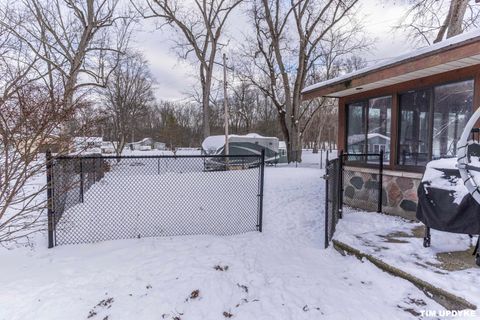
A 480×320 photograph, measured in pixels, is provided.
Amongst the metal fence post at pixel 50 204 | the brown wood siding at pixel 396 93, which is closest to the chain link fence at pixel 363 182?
the brown wood siding at pixel 396 93

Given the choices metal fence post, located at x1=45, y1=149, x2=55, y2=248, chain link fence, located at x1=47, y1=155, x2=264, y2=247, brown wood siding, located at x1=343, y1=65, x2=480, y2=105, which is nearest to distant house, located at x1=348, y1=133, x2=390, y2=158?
brown wood siding, located at x1=343, y1=65, x2=480, y2=105

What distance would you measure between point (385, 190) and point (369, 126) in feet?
4.65

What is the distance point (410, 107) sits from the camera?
518cm

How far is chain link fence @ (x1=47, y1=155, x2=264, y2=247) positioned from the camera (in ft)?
14.1

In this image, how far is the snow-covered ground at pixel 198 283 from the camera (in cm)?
262

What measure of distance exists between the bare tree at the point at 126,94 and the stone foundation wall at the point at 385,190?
14.3 meters

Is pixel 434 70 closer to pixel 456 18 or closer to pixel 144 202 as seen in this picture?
pixel 144 202

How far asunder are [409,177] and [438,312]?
10.4 feet

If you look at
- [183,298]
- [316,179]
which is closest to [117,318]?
[183,298]

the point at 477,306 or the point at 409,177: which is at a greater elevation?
the point at 409,177

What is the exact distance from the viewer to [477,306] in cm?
225

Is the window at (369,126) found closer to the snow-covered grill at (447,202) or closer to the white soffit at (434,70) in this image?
the white soffit at (434,70)

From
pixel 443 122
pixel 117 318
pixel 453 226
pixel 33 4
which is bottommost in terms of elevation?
pixel 117 318

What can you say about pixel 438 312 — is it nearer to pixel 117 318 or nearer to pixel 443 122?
pixel 117 318
